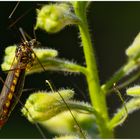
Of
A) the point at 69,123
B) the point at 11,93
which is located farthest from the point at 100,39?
the point at 11,93

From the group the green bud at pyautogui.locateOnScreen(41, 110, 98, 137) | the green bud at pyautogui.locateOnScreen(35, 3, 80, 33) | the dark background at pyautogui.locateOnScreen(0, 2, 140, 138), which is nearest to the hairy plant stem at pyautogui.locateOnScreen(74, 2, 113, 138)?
the green bud at pyautogui.locateOnScreen(35, 3, 80, 33)

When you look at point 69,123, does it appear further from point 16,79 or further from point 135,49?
point 16,79

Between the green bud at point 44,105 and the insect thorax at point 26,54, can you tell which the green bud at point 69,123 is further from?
the insect thorax at point 26,54

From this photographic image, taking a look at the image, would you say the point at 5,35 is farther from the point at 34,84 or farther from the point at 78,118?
the point at 78,118

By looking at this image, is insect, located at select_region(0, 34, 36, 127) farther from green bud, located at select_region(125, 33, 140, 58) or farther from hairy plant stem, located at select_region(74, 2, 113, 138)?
green bud, located at select_region(125, 33, 140, 58)

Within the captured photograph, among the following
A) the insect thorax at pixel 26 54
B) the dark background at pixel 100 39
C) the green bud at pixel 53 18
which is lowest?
the dark background at pixel 100 39

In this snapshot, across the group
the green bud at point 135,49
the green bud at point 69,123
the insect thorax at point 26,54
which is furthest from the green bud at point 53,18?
the green bud at point 69,123
